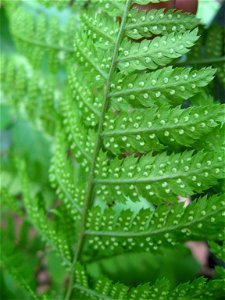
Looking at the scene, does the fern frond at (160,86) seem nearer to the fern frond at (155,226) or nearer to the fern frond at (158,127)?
the fern frond at (158,127)

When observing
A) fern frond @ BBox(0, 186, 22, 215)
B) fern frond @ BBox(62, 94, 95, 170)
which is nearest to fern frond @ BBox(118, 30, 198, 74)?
fern frond @ BBox(62, 94, 95, 170)

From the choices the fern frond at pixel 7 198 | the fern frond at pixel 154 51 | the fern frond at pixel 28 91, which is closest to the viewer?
the fern frond at pixel 154 51

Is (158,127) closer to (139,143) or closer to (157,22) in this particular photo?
(139,143)

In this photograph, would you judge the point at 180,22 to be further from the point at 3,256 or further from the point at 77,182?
the point at 3,256

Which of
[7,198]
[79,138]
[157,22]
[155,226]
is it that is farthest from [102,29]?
[7,198]

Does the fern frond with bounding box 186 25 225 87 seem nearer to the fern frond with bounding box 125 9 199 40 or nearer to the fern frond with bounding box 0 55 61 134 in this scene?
the fern frond with bounding box 125 9 199 40

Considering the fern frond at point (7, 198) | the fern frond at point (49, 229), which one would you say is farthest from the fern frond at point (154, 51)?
the fern frond at point (7, 198)
